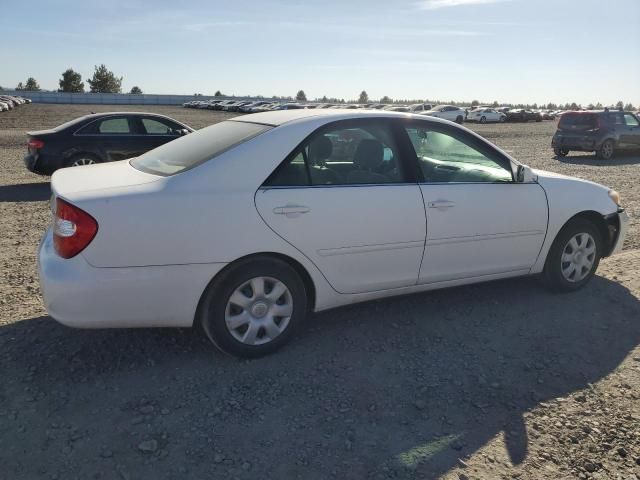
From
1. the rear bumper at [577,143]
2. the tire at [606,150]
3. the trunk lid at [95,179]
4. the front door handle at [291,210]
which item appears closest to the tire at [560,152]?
the rear bumper at [577,143]

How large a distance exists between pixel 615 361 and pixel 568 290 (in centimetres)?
117

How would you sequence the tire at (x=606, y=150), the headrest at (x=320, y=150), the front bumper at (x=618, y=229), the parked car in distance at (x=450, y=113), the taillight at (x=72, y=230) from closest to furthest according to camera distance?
the taillight at (x=72, y=230)
the headrest at (x=320, y=150)
the front bumper at (x=618, y=229)
the tire at (x=606, y=150)
the parked car in distance at (x=450, y=113)

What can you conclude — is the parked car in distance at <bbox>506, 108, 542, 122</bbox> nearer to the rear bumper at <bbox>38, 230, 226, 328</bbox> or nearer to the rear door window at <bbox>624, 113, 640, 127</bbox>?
the rear door window at <bbox>624, 113, 640, 127</bbox>

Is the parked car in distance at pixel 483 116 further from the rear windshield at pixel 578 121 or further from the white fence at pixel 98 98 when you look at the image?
the white fence at pixel 98 98

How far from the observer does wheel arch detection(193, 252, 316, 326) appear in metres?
3.31

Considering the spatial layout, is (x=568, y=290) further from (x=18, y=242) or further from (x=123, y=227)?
(x=18, y=242)

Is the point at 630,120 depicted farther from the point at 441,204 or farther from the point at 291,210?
the point at 291,210

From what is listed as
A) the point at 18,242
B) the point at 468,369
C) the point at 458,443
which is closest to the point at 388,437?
the point at 458,443

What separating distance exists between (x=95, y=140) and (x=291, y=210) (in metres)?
7.84

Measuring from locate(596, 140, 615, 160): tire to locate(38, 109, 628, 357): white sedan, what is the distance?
528 inches

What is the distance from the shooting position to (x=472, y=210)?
160 inches

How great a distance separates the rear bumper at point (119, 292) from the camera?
3043mm

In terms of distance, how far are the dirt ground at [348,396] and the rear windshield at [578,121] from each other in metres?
13.8

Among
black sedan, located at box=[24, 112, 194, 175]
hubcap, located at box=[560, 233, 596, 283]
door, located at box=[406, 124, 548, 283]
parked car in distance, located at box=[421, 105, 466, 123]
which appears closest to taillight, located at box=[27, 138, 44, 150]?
black sedan, located at box=[24, 112, 194, 175]
